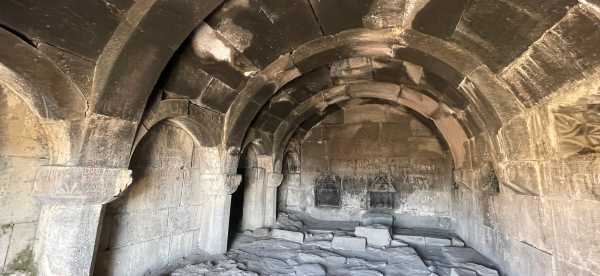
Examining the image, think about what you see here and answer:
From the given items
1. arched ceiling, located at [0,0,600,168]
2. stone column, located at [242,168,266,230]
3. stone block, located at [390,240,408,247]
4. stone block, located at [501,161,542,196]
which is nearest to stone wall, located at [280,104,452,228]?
stone column, located at [242,168,266,230]

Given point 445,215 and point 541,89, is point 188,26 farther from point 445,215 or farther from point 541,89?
point 445,215

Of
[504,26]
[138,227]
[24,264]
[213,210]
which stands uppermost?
[504,26]

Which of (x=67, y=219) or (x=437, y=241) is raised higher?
(x=67, y=219)

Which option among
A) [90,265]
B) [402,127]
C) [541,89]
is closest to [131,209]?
[90,265]

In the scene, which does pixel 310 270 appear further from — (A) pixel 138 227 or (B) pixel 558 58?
(B) pixel 558 58

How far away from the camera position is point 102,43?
207 cm

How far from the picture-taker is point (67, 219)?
7.07 feet

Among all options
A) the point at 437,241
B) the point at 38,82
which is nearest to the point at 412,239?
the point at 437,241

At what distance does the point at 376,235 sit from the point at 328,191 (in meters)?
2.32

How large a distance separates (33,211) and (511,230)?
4.79 metres

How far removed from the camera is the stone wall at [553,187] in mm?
1901

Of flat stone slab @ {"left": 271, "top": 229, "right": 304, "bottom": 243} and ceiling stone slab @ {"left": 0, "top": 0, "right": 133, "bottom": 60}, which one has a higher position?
ceiling stone slab @ {"left": 0, "top": 0, "right": 133, "bottom": 60}

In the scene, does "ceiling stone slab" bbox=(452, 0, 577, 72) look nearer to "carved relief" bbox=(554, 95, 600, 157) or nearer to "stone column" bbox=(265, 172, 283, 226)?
"carved relief" bbox=(554, 95, 600, 157)

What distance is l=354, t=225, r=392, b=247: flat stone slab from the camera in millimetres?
4906
